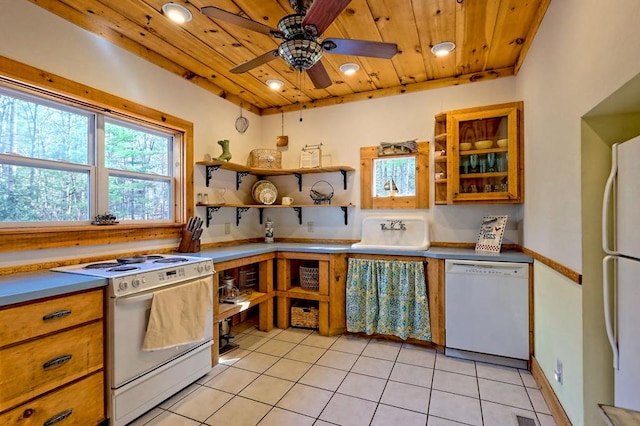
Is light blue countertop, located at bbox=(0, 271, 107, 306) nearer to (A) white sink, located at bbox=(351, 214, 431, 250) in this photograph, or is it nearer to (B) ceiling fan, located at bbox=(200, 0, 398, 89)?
(B) ceiling fan, located at bbox=(200, 0, 398, 89)

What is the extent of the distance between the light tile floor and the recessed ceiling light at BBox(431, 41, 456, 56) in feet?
8.45

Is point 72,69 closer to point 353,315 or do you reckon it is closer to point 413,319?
point 353,315

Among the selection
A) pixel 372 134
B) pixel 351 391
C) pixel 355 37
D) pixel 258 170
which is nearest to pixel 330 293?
pixel 351 391

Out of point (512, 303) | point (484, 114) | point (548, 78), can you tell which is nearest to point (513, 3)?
point (548, 78)

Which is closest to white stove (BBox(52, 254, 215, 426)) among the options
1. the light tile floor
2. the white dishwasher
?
the light tile floor

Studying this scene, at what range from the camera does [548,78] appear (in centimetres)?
199

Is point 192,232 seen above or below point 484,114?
below

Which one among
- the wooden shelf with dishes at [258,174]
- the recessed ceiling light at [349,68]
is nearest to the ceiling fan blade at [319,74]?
the recessed ceiling light at [349,68]

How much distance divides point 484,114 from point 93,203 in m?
3.30

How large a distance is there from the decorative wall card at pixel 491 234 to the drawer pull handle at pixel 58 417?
122 inches

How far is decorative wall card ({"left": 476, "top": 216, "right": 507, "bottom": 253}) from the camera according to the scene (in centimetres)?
279

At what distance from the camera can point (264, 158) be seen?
3732 millimetres

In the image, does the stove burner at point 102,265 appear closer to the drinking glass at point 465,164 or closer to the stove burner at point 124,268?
the stove burner at point 124,268

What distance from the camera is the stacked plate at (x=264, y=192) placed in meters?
3.80
